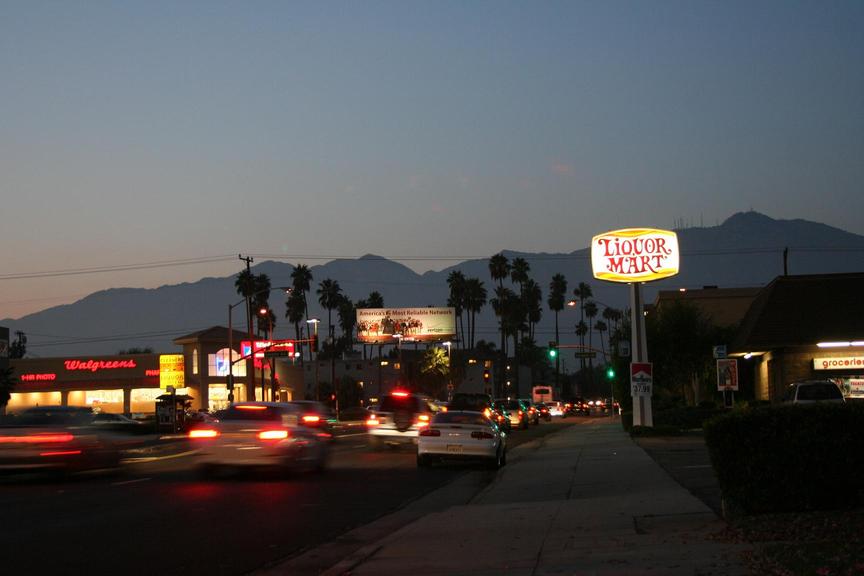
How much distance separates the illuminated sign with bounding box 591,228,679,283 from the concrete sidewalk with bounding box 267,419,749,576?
73.4ft

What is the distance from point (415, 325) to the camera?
108m

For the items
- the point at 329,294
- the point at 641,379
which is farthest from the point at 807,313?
the point at 329,294

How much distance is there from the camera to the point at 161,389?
84.5 metres

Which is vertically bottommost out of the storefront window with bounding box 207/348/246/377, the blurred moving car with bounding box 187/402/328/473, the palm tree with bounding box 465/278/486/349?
the blurred moving car with bounding box 187/402/328/473

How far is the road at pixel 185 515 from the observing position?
36.4 feet

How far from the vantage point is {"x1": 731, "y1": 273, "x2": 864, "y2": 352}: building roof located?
41.0 meters

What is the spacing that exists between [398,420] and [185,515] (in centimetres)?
1533

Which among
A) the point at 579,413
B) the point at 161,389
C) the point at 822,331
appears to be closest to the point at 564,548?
the point at 822,331

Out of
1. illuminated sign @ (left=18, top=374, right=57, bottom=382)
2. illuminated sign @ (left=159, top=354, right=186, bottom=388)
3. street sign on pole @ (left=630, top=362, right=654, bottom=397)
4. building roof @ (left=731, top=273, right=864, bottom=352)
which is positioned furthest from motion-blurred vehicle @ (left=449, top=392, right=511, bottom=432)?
illuminated sign @ (left=18, top=374, right=57, bottom=382)

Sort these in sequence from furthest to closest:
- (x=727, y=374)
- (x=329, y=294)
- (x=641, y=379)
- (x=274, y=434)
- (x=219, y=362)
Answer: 1. (x=329, y=294)
2. (x=219, y=362)
3. (x=641, y=379)
4. (x=727, y=374)
5. (x=274, y=434)

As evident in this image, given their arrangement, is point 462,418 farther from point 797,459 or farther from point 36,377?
point 36,377

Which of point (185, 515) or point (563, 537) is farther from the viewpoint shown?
point (185, 515)

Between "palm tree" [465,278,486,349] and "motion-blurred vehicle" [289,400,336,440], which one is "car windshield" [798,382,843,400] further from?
"palm tree" [465,278,486,349]

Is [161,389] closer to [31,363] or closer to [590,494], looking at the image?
[31,363]
